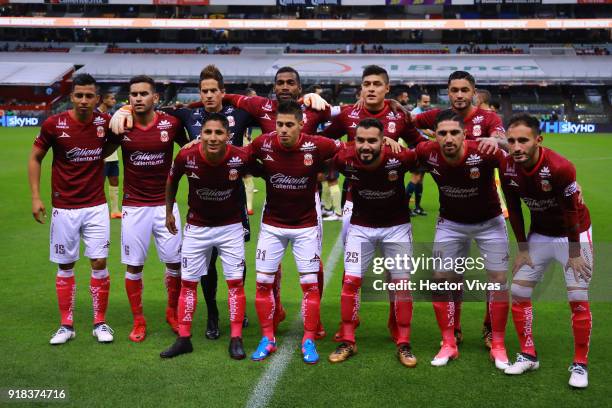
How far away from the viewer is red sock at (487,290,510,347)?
590cm

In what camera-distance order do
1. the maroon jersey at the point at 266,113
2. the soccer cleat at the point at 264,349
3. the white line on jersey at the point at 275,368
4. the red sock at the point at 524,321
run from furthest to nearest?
the maroon jersey at the point at 266,113, the soccer cleat at the point at 264,349, the red sock at the point at 524,321, the white line on jersey at the point at 275,368

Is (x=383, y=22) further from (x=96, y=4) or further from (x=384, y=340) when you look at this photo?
(x=384, y=340)

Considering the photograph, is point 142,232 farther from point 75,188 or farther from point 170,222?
point 75,188

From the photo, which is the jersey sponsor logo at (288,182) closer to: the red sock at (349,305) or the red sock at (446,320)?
the red sock at (349,305)

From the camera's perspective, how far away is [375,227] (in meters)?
6.09

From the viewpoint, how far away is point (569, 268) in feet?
18.0

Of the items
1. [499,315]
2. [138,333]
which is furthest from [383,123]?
[138,333]

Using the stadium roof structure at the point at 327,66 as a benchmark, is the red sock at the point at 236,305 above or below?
below

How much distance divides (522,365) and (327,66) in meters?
48.0

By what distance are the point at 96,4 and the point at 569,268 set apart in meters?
57.3

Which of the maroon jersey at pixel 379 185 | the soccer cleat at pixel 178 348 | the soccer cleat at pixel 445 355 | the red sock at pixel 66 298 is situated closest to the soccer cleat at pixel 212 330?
the soccer cleat at pixel 178 348

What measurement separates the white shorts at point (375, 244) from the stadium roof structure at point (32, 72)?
46077mm

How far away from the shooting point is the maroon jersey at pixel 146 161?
6.41 m

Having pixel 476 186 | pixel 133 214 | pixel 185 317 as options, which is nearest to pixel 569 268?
pixel 476 186
